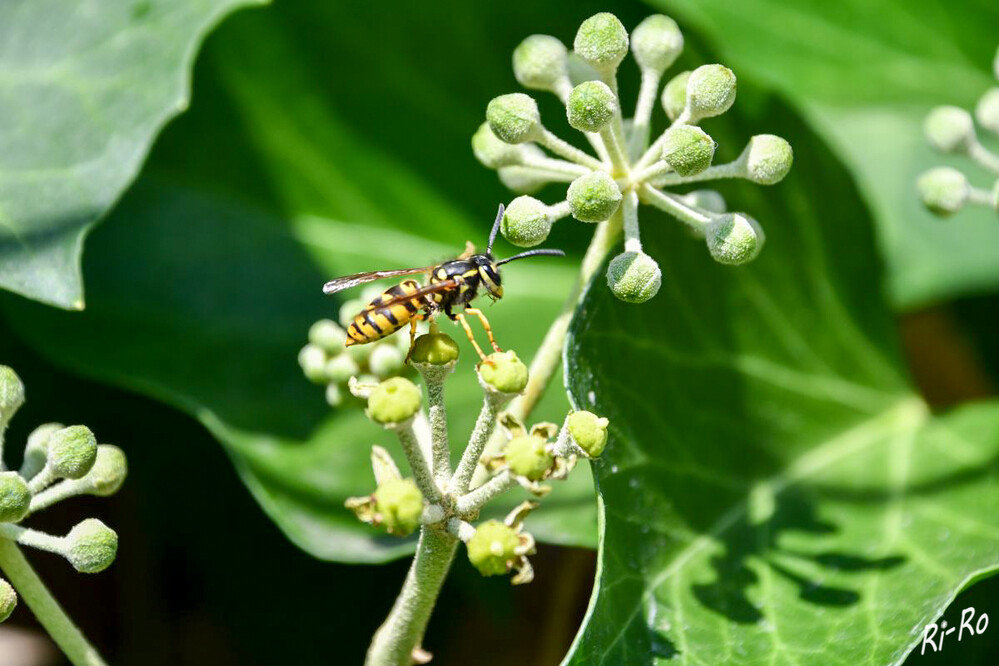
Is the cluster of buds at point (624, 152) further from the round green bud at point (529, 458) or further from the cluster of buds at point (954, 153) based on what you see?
the cluster of buds at point (954, 153)

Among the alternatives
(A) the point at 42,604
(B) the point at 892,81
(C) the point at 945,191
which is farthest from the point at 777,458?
(A) the point at 42,604

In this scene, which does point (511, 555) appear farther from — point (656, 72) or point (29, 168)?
point (29, 168)

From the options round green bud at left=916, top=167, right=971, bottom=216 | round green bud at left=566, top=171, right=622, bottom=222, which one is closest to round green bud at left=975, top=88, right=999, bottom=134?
round green bud at left=916, top=167, right=971, bottom=216

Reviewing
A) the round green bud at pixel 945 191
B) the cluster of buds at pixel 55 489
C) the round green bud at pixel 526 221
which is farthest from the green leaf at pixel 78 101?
the round green bud at pixel 945 191

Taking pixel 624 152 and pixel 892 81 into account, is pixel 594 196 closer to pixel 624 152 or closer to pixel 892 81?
pixel 624 152

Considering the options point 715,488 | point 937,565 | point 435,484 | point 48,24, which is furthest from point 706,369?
point 48,24

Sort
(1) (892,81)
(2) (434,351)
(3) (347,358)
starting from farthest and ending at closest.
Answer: (1) (892,81) < (3) (347,358) < (2) (434,351)

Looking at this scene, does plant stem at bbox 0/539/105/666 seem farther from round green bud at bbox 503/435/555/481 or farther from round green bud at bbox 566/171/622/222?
round green bud at bbox 566/171/622/222
